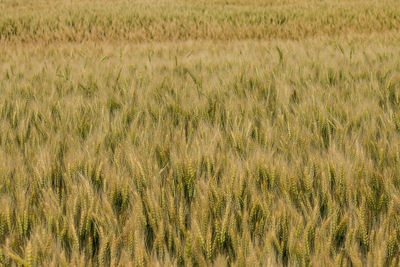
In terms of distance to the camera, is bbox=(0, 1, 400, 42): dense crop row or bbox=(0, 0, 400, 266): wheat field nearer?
bbox=(0, 0, 400, 266): wheat field

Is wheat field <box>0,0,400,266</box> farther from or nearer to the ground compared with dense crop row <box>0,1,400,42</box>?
nearer to the ground

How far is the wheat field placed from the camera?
30.2 inches

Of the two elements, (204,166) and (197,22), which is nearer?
(204,166)

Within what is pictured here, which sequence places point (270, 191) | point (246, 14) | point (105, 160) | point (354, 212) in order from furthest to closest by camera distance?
point (246, 14) < point (105, 160) < point (270, 191) < point (354, 212)

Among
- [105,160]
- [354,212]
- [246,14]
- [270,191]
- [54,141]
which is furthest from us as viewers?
[246,14]

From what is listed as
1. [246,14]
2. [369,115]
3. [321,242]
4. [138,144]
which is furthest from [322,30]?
[321,242]

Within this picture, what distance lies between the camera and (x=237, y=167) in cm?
104

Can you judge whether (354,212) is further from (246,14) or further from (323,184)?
(246,14)

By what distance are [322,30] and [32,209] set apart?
613 cm

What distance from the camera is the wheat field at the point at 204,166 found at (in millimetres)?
768

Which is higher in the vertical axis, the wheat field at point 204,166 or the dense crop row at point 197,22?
the dense crop row at point 197,22

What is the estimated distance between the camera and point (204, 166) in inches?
43.1

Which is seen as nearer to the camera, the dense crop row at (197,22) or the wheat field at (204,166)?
the wheat field at (204,166)

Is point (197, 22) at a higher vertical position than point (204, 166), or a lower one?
higher
